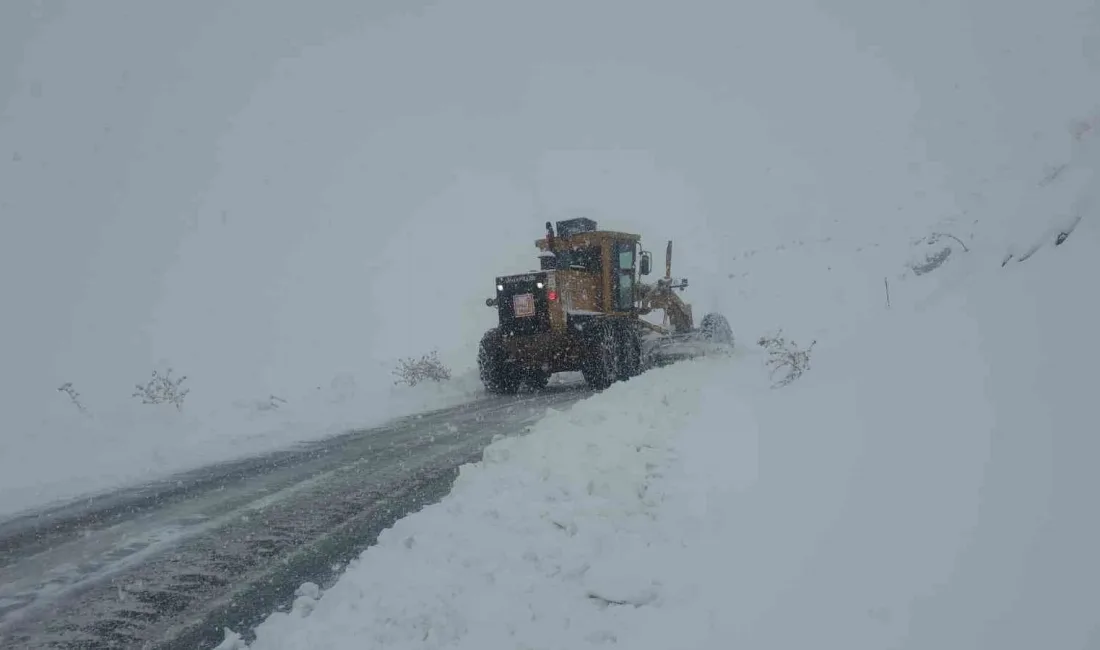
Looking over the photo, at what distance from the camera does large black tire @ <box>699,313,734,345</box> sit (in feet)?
44.1

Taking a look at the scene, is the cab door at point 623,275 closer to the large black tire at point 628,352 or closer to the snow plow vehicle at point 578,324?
the snow plow vehicle at point 578,324

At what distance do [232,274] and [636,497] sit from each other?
4773 cm

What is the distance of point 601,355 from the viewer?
10703mm

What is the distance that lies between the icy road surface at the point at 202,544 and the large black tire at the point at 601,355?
186 inches

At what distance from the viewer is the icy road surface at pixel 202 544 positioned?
9.29 feet

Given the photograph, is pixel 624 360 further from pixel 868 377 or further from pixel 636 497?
pixel 636 497

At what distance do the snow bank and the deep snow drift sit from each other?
384 cm

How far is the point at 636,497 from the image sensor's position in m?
3.62

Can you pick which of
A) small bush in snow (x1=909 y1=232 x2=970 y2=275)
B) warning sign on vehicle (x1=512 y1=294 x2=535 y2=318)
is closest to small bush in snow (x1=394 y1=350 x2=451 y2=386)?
warning sign on vehicle (x1=512 y1=294 x2=535 y2=318)

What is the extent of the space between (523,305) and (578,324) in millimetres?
1014

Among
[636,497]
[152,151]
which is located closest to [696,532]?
[636,497]

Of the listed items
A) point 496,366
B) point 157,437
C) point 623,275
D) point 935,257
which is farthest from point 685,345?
point 157,437

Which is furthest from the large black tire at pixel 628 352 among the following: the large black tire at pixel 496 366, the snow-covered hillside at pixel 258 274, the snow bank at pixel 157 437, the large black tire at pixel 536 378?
the snow-covered hillside at pixel 258 274

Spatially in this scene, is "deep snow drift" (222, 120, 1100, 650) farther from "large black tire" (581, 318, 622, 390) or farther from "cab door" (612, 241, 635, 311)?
"cab door" (612, 241, 635, 311)
